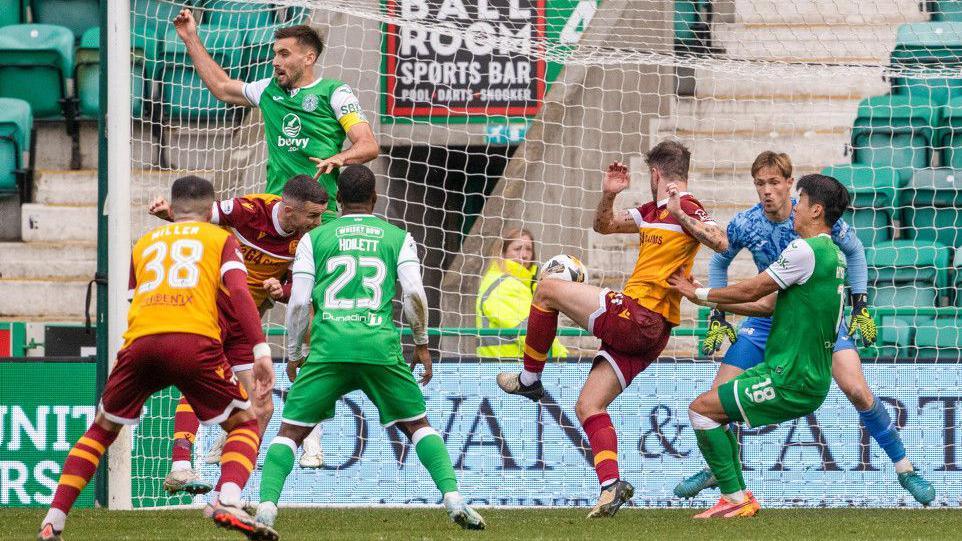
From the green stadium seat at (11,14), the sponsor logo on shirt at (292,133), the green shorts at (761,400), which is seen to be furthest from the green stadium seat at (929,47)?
the green stadium seat at (11,14)

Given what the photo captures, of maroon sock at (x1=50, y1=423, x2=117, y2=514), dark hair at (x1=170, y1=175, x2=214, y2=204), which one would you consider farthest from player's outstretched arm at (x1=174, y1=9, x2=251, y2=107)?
maroon sock at (x1=50, y1=423, x2=117, y2=514)

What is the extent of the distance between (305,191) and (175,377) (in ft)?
4.80

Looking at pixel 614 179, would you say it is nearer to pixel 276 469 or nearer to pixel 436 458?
pixel 436 458

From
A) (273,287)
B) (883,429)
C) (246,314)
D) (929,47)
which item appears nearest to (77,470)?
(246,314)

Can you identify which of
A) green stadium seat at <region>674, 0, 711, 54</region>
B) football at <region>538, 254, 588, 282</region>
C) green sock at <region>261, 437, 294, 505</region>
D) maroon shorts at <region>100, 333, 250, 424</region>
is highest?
green stadium seat at <region>674, 0, 711, 54</region>

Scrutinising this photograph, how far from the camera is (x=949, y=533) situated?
260 inches

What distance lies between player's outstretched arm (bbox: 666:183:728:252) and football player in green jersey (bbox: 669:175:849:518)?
262mm

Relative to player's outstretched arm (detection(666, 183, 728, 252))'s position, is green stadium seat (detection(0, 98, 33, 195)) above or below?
below

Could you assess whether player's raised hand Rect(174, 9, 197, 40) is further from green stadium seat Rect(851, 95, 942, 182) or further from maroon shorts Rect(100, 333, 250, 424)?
green stadium seat Rect(851, 95, 942, 182)

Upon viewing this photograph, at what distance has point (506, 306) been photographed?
9.58 meters

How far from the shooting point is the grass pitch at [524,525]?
635 centimetres

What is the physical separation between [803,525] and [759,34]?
647 cm

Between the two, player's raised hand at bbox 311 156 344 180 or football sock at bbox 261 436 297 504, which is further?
player's raised hand at bbox 311 156 344 180

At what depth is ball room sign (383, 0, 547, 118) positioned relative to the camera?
12.0m
